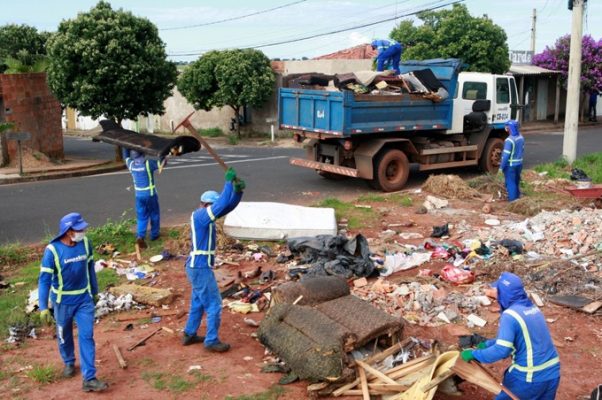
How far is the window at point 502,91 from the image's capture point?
16047 millimetres

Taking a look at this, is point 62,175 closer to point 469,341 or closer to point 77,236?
point 77,236

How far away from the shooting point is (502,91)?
16.2m

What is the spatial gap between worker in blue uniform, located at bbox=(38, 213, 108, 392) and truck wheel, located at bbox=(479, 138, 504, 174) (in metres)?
12.6

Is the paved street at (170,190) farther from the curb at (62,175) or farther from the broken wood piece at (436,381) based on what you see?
the broken wood piece at (436,381)

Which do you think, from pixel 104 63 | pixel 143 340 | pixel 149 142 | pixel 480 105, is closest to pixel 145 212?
pixel 149 142

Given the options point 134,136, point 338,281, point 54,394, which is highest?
point 134,136

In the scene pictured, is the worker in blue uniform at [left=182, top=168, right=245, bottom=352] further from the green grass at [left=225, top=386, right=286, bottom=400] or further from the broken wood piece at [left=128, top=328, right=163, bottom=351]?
the green grass at [left=225, top=386, right=286, bottom=400]

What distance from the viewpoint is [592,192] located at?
37.9 ft

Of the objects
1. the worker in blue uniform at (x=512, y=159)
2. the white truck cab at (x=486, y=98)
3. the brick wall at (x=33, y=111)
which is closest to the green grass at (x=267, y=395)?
the worker in blue uniform at (x=512, y=159)

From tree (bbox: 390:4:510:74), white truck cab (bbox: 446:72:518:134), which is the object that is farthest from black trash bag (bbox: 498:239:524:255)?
tree (bbox: 390:4:510:74)

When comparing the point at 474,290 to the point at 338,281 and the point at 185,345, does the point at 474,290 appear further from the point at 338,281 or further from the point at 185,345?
the point at 185,345

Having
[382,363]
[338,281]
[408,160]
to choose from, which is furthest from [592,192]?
[382,363]

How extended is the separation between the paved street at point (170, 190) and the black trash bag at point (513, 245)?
5.07 meters

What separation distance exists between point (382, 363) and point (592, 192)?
7.60 metres
